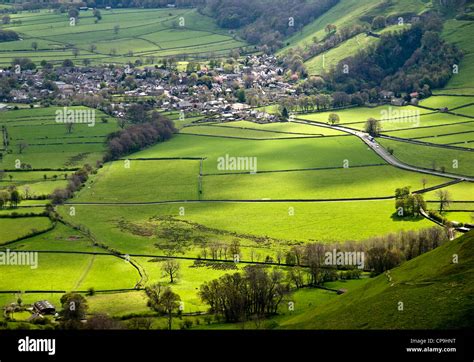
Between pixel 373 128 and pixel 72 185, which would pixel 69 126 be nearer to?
pixel 72 185

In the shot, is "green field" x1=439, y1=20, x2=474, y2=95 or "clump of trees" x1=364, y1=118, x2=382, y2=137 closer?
"clump of trees" x1=364, y1=118, x2=382, y2=137

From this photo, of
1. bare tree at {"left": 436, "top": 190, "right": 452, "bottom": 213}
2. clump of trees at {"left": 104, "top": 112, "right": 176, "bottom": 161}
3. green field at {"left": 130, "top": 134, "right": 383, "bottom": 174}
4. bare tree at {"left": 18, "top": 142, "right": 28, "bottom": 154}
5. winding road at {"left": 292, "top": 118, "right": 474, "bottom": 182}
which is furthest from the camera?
clump of trees at {"left": 104, "top": 112, "right": 176, "bottom": 161}

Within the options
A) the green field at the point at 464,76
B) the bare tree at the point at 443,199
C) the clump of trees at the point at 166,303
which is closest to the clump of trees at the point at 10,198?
the clump of trees at the point at 166,303

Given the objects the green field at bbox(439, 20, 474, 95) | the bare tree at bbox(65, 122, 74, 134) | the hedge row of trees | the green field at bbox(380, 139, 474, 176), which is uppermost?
the green field at bbox(439, 20, 474, 95)

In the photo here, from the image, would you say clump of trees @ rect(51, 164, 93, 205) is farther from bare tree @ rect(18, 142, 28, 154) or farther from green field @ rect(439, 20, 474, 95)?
green field @ rect(439, 20, 474, 95)

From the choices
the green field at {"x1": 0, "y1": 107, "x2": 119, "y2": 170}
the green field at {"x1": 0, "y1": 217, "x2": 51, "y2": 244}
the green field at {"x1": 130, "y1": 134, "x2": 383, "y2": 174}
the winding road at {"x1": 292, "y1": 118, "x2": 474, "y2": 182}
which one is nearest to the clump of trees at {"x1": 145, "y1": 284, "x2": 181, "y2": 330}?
the green field at {"x1": 0, "y1": 217, "x2": 51, "y2": 244}

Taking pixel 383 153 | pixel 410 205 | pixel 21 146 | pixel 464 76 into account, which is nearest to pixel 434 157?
pixel 383 153
